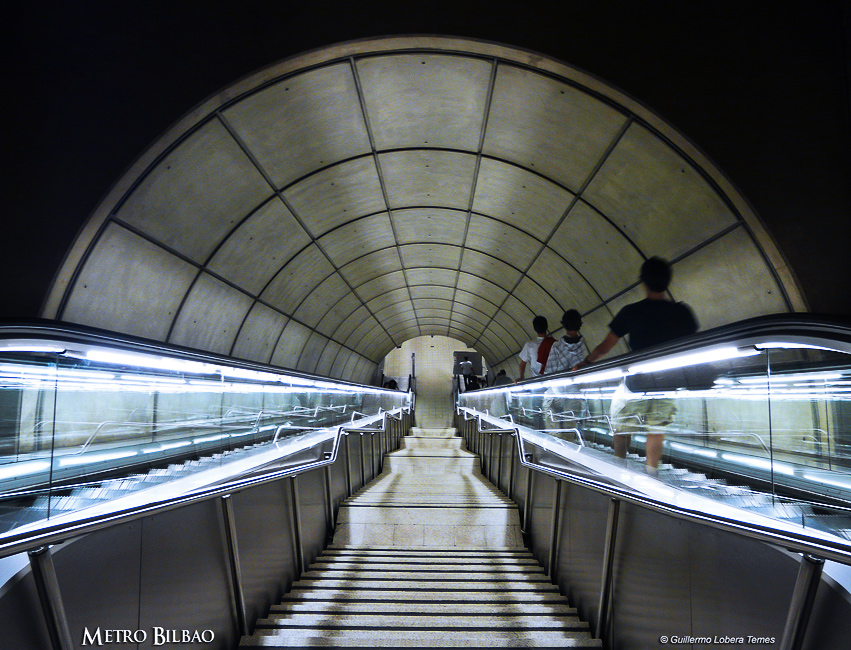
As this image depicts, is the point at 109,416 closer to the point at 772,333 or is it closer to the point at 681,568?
the point at 681,568

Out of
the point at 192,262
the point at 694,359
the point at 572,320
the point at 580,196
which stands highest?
the point at 580,196

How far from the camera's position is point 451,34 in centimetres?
701

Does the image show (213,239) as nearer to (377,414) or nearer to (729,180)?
(377,414)

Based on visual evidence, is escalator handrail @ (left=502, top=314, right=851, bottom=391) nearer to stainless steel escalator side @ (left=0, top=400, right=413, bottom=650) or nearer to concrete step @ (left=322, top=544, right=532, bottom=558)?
stainless steel escalator side @ (left=0, top=400, right=413, bottom=650)

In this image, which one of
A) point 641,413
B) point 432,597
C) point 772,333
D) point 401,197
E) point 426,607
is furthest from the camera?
point 401,197

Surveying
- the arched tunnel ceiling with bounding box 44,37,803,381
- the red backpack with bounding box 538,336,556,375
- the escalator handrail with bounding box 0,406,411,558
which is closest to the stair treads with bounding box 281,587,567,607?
the escalator handrail with bounding box 0,406,411,558

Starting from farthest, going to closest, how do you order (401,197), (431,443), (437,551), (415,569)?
Answer: (431,443) < (401,197) < (437,551) < (415,569)

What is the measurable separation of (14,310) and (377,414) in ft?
20.2

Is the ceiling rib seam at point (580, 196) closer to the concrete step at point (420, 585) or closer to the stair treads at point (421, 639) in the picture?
the concrete step at point (420, 585)

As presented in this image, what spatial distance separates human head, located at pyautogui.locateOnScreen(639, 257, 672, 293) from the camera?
4.28 meters

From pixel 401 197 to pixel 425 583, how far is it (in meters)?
9.46

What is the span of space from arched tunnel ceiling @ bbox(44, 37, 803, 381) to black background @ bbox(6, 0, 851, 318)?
222 mm

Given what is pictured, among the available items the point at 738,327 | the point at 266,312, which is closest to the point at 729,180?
the point at 738,327

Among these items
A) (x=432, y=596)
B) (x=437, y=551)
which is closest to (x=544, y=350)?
(x=437, y=551)
